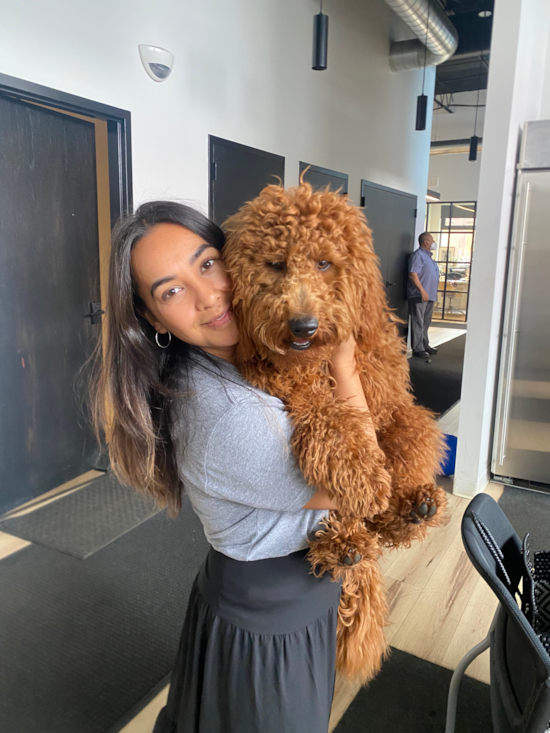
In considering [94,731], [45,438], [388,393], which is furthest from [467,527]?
[45,438]

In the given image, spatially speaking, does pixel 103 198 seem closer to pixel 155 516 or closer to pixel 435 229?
pixel 155 516

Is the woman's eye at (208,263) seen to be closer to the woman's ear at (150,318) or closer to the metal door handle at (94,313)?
the woman's ear at (150,318)

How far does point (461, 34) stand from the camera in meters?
7.38

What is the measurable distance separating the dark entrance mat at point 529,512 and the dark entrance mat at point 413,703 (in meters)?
1.13

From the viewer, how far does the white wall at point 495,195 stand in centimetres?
305

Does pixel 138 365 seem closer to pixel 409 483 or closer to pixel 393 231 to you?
pixel 409 483

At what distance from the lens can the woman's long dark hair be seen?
3.45ft

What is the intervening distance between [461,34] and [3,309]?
7.45 m

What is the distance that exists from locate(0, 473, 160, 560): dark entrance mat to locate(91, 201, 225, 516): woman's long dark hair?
6.39ft

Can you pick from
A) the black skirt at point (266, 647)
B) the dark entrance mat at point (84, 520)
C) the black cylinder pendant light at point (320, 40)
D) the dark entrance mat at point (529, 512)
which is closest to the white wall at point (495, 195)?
the dark entrance mat at point (529, 512)

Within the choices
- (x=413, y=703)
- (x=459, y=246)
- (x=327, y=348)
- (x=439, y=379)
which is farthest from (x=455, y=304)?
(x=327, y=348)

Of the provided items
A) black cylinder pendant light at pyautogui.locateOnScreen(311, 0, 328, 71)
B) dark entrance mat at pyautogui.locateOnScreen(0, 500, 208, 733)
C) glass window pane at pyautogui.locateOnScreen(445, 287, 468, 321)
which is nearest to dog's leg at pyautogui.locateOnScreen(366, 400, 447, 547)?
dark entrance mat at pyautogui.locateOnScreen(0, 500, 208, 733)

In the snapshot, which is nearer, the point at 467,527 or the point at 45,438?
the point at 467,527

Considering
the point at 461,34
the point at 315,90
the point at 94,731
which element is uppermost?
the point at 461,34
